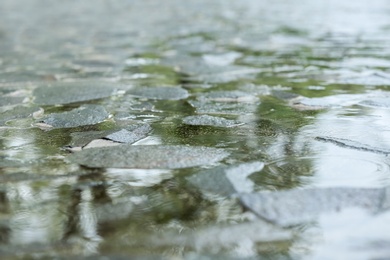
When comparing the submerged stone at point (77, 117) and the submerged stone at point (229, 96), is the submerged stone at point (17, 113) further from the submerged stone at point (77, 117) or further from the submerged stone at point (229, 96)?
the submerged stone at point (229, 96)

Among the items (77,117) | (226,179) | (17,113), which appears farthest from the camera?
(17,113)

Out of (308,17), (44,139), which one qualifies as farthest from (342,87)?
(308,17)

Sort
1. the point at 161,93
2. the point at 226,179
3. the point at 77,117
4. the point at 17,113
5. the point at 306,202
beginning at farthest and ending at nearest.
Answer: the point at 161,93 < the point at 17,113 < the point at 77,117 < the point at 226,179 < the point at 306,202

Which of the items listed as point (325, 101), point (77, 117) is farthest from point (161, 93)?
point (325, 101)

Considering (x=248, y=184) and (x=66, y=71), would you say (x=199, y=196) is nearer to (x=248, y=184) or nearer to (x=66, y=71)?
(x=248, y=184)

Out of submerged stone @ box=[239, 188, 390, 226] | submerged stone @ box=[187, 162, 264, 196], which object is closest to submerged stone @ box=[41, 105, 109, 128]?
submerged stone @ box=[187, 162, 264, 196]

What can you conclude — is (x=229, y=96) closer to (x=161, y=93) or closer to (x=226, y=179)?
(x=161, y=93)

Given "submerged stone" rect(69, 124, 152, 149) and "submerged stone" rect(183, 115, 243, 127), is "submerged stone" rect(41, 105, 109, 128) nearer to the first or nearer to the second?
"submerged stone" rect(69, 124, 152, 149)

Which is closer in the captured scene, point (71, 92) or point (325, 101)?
point (325, 101)
